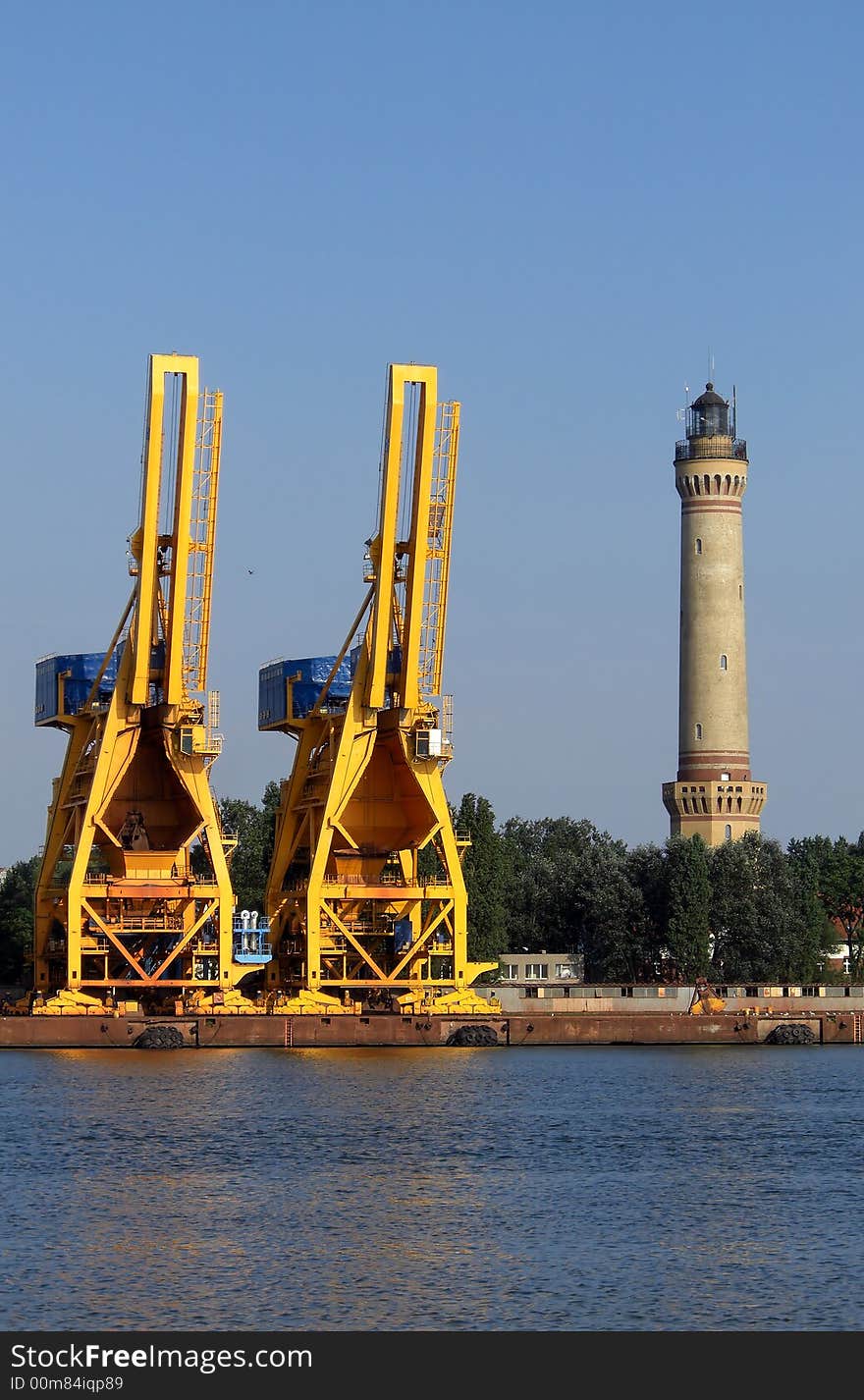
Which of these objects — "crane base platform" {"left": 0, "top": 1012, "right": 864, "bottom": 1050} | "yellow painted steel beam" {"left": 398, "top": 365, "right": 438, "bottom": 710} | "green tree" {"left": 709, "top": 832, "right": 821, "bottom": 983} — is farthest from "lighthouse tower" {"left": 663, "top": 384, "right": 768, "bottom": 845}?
"yellow painted steel beam" {"left": 398, "top": 365, "right": 438, "bottom": 710}

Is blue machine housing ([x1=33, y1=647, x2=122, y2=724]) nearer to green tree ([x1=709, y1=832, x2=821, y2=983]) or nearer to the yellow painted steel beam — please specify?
the yellow painted steel beam

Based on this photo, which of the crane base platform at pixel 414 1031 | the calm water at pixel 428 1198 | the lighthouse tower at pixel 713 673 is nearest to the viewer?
the calm water at pixel 428 1198

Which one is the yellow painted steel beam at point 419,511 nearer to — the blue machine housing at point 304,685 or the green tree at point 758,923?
the blue machine housing at point 304,685

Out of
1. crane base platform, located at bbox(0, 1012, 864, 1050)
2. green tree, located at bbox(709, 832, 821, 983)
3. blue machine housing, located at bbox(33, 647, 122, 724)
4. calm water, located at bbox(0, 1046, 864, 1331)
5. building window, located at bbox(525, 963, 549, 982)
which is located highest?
blue machine housing, located at bbox(33, 647, 122, 724)

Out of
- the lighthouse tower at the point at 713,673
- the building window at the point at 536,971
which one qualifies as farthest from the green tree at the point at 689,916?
the lighthouse tower at the point at 713,673

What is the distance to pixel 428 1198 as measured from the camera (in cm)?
3756

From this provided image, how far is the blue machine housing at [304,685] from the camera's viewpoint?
237ft

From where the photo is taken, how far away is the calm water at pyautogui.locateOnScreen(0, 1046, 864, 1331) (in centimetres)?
2870

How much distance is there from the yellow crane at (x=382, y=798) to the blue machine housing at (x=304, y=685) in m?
0.04

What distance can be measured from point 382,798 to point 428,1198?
34568 millimetres

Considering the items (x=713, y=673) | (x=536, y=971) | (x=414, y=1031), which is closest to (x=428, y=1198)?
(x=414, y=1031)

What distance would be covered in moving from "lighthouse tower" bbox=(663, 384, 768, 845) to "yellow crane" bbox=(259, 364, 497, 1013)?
27.5m

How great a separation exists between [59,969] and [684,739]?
3452 cm
